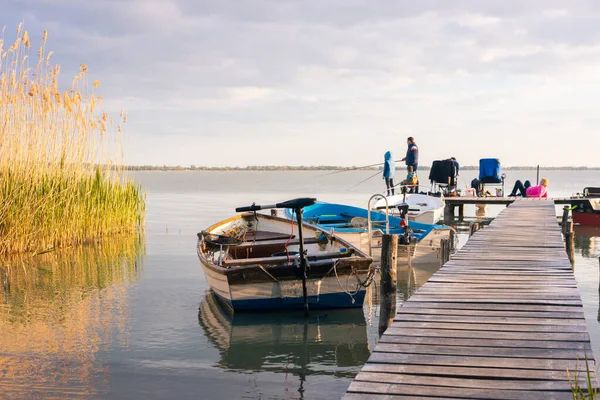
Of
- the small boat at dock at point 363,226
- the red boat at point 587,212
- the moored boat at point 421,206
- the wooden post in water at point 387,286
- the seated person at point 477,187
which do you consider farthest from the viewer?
the seated person at point 477,187

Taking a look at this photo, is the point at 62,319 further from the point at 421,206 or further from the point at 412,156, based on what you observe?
the point at 412,156

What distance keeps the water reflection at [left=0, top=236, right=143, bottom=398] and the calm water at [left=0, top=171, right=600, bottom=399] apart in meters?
0.01

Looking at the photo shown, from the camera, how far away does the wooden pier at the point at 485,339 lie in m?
3.96

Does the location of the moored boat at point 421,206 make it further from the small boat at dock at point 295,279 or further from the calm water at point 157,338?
the small boat at dock at point 295,279

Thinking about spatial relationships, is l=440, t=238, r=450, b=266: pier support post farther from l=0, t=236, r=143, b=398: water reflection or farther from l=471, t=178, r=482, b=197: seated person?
l=471, t=178, r=482, b=197: seated person

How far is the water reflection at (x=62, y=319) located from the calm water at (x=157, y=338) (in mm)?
14

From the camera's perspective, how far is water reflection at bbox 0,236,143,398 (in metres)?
6.59

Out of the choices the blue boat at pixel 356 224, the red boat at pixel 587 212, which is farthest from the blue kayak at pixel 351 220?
the red boat at pixel 587 212

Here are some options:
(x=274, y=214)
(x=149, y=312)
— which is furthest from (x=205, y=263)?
(x=274, y=214)

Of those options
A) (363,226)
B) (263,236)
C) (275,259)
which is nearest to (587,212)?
(363,226)

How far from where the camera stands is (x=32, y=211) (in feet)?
42.8

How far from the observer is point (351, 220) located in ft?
51.2

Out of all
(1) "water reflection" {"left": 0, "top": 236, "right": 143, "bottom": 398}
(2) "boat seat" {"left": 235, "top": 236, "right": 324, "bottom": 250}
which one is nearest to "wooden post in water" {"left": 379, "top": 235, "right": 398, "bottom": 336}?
(2) "boat seat" {"left": 235, "top": 236, "right": 324, "bottom": 250}

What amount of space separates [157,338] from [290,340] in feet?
5.22
